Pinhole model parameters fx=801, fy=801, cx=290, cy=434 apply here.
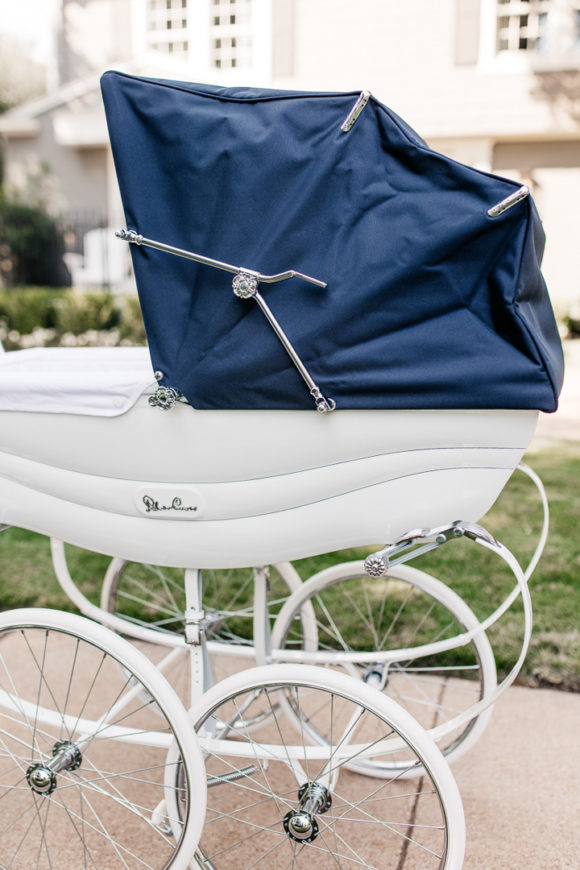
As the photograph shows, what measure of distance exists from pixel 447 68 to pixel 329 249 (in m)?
11.9

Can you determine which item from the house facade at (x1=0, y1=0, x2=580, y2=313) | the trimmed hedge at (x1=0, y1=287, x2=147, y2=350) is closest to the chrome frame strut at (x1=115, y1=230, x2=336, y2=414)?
the trimmed hedge at (x1=0, y1=287, x2=147, y2=350)

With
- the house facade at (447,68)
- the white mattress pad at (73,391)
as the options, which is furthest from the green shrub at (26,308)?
the white mattress pad at (73,391)

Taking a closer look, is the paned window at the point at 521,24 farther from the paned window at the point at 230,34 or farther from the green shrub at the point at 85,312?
the green shrub at the point at 85,312

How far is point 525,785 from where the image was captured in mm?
2348

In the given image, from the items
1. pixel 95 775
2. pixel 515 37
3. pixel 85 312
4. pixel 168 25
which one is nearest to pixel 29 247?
pixel 85 312

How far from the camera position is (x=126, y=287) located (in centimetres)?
1260

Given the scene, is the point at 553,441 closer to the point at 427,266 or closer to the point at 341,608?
the point at 341,608

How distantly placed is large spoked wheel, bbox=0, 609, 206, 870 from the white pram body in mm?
274

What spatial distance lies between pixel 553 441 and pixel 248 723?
435cm

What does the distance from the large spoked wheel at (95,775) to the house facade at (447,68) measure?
1032cm

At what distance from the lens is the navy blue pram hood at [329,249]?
1649mm

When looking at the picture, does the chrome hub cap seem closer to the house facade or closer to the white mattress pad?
the white mattress pad

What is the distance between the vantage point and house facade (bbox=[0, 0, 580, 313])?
1198 cm

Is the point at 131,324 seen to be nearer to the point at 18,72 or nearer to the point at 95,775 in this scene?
the point at 95,775
